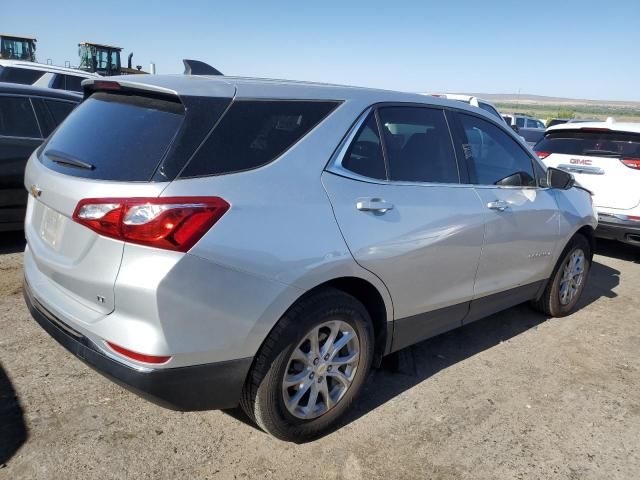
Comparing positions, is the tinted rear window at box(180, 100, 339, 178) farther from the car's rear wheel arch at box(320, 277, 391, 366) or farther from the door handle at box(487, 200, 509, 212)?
the door handle at box(487, 200, 509, 212)

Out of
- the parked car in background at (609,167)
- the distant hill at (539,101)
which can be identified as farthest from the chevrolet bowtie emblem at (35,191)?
the distant hill at (539,101)

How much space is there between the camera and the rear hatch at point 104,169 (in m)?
2.22

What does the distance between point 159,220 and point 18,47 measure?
25.9m

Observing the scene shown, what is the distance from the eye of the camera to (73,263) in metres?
2.39

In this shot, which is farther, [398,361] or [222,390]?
[398,361]

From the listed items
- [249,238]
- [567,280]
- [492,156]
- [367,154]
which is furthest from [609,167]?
[249,238]

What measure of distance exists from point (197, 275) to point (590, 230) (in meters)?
4.00

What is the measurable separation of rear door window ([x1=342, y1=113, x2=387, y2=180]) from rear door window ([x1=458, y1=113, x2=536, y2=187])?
0.84 meters

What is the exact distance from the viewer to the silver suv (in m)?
2.18

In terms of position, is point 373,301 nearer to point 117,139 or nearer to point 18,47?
point 117,139

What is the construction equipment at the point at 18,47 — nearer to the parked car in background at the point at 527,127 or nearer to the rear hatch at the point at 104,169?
the parked car in background at the point at 527,127

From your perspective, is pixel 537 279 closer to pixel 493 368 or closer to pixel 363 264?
pixel 493 368

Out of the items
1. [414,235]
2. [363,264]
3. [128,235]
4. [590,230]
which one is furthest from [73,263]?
[590,230]

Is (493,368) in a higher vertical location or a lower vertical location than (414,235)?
lower
